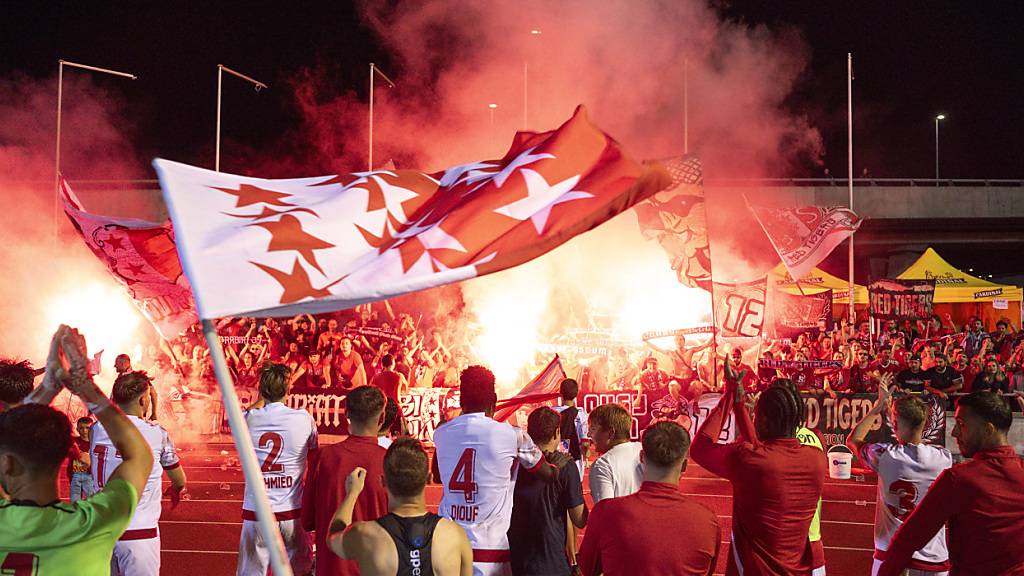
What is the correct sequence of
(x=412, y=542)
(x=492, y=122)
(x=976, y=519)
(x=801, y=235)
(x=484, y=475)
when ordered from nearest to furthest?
1. (x=412, y=542)
2. (x=976, y=519)
3. (x=484, y=475)
4. (x=801, y=235)
5. (x=492, y=122)

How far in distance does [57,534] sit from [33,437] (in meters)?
0.31

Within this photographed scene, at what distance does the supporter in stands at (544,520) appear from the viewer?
16.5 ft

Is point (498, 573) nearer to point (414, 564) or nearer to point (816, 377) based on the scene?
point (414, 564)

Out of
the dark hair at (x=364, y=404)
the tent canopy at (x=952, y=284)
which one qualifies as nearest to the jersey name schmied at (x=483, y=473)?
the dark hair at (x=364, y=404)

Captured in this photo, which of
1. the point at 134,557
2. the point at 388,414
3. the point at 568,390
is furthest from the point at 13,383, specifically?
the point at 568,390

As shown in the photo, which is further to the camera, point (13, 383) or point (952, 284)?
point (952, 284)

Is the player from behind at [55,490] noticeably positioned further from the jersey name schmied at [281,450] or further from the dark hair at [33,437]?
the jersey name schmied at [281,450]

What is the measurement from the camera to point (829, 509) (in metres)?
11.1

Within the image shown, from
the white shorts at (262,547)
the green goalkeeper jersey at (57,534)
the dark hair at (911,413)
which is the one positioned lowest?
the white shorts at (262,547)

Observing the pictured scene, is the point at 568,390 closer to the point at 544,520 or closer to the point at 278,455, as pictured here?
the point at 278,455

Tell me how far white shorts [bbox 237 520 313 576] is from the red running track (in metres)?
2.25

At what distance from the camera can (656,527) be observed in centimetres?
359

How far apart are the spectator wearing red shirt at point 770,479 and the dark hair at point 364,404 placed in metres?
1.80

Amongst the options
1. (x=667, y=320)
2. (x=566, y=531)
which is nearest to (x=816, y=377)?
(x=667, y=320)
